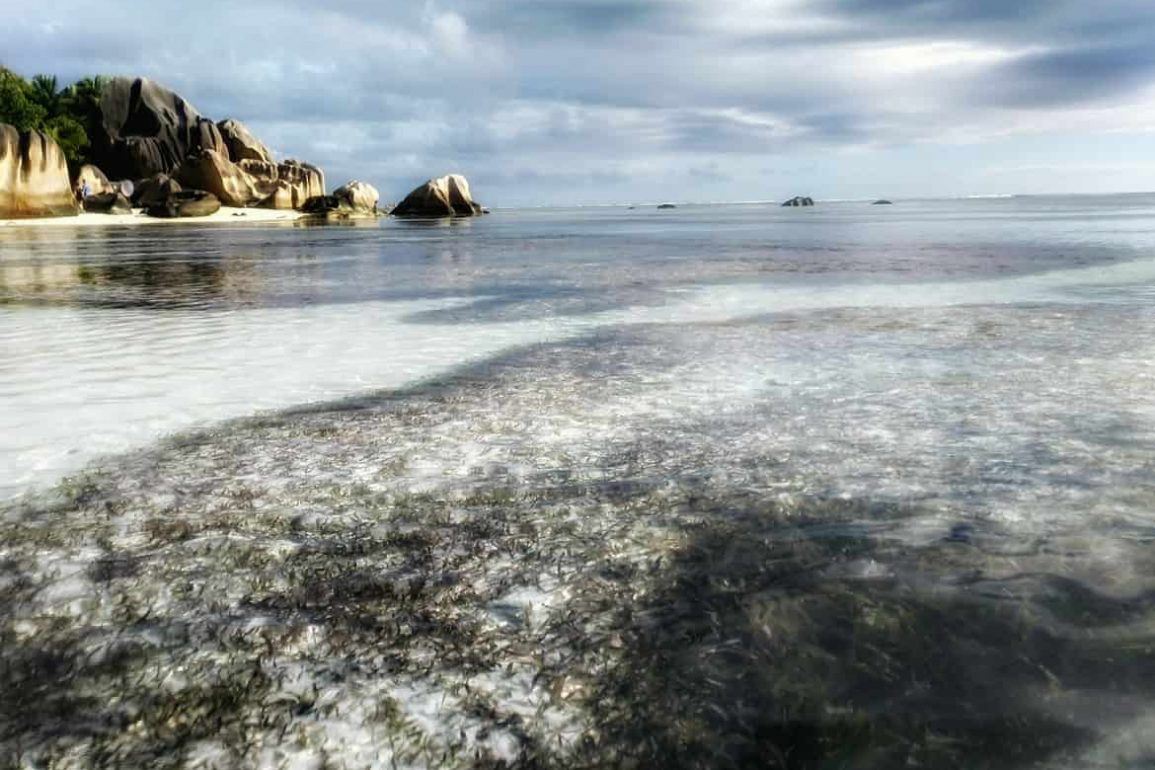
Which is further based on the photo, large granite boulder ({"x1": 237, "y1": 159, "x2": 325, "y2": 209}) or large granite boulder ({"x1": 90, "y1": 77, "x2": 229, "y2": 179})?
large granite boulder ({"x1": 90, "y1": 77, "x2": 229, "y2": 179})

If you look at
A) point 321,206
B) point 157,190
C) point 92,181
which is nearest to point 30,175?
point 92,181

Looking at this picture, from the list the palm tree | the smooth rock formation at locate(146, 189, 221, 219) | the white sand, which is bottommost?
the white sand

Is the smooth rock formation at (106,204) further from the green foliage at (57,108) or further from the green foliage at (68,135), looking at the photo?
the green foliage at (68,135)

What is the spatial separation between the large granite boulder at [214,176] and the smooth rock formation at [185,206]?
5.26m

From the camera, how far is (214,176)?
61875 millimetres

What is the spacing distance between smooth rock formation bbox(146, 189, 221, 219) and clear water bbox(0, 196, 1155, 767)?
167 feet

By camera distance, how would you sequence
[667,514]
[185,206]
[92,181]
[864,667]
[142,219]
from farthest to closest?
[92,181] → [185,206] → [142,219] → [667,514] → [864,667]

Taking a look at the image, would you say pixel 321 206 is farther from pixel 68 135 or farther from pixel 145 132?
pixel 68 135

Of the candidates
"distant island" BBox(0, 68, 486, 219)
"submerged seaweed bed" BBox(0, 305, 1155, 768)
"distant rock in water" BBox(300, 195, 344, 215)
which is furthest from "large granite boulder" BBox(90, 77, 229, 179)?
"submerged seaweed bed" BBox(0, 305, 1155, 768)

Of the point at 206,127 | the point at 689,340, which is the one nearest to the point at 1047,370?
the point at 689,340

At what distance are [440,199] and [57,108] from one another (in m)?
32.2

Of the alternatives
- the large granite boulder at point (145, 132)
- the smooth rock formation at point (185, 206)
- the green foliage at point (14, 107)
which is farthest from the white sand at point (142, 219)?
the green foliage at point (14, 107)

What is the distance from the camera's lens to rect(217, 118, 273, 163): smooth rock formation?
2886 inches

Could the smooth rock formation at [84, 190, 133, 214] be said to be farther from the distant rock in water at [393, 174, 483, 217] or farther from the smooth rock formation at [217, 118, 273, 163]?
the distant rock in water at [393, 174, 483, 217]
